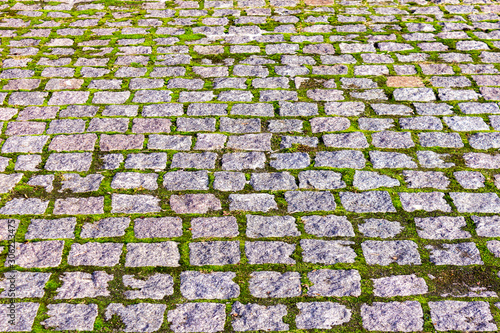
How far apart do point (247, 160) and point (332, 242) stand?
1124mm

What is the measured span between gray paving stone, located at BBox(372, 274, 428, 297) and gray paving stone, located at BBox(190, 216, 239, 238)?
3.35ft

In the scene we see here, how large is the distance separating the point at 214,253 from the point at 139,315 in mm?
656

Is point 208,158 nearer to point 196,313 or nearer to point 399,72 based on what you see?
point 196,313

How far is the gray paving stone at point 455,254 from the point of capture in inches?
133

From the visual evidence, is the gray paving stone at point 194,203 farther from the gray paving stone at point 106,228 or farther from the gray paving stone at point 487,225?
the gray paving stone at point 487,225

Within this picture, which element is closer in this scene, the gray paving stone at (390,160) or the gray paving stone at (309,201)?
the gray paving stone at (309,201)

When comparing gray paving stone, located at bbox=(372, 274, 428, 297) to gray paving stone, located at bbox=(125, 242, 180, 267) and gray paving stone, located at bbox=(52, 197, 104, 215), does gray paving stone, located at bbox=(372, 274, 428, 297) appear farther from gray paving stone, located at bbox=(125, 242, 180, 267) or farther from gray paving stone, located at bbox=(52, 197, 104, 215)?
gray paving stone, located at bbox=(52, 197, 104, 215)

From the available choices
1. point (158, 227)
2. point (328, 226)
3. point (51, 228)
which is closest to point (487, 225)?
point (328, 226)

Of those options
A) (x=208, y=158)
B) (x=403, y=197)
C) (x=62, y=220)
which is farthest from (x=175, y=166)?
(x=403, y=197)

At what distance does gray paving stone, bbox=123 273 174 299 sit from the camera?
10.5ft

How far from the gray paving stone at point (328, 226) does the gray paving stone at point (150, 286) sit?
1.04 meters

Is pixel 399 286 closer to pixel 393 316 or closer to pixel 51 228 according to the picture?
pixel 393 316

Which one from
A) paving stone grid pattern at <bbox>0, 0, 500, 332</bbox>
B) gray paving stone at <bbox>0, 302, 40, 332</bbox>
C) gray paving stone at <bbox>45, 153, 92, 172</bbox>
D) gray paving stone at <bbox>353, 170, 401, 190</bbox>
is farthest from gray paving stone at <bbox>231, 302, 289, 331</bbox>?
gray paving stone at <bbox>45, 153, 92, 172</bbox>

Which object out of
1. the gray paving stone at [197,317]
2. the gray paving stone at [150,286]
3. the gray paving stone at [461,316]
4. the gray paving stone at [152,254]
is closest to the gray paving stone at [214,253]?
the gray paving stone at [152,254]
